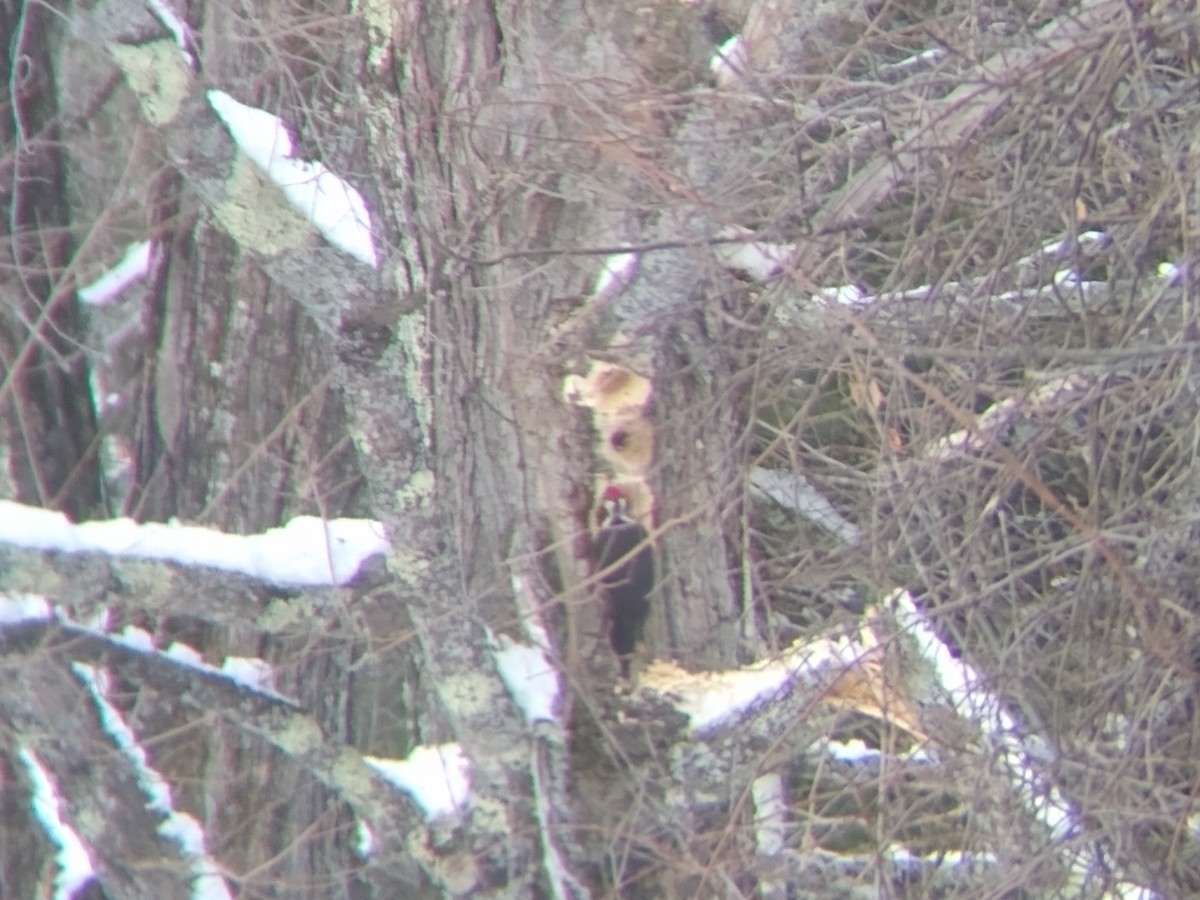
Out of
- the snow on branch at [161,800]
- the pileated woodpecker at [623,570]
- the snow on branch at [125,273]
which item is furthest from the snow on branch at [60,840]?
the pileated woodpecker at [623,570]

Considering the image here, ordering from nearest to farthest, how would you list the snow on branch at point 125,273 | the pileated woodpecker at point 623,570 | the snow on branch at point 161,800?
the pileated woodpecker at point 623,570 → the snow on branch at point 161,800 → the snow on branch at point 125,273

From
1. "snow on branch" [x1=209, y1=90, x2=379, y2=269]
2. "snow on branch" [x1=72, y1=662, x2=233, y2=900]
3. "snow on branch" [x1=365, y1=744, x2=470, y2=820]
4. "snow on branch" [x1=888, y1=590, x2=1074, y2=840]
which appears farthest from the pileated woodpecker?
"snow on branch" [x1=72, y1=662, x2=233, y2=900]

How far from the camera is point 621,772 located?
2852mm

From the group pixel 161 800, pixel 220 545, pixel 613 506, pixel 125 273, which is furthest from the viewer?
pixel 125 273

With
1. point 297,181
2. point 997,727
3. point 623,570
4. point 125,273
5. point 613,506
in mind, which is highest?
point 125,273

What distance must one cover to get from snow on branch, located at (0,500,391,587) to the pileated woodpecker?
510mm

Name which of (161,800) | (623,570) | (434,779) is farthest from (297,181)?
(161,800)

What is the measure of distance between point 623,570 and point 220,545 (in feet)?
3.13

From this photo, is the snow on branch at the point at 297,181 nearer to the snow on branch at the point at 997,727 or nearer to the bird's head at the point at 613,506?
the bird's head at the point at 613,506

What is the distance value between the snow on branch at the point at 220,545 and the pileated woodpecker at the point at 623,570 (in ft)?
1.67

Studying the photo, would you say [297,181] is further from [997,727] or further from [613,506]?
[997,727]

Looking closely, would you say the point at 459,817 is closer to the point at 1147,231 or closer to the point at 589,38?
the point at 589,38

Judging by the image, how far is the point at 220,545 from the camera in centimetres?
290

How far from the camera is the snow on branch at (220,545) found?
9.41 feet
